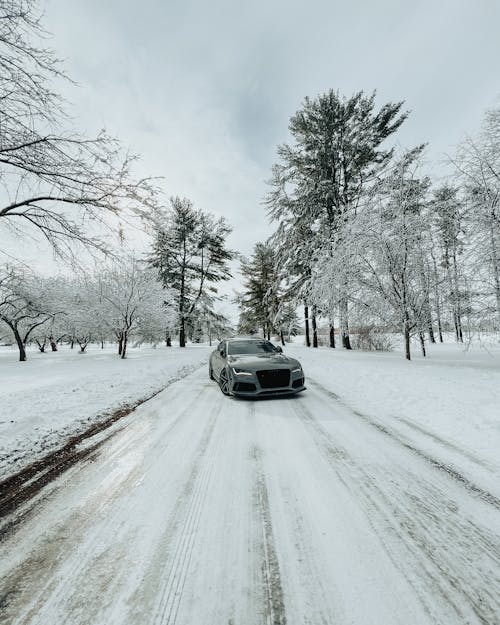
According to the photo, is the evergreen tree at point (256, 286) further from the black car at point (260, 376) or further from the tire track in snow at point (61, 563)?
the tire track in snow at point (61, 563)

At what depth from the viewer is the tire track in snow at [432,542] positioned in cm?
159

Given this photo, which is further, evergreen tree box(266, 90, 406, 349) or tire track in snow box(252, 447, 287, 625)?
evergreen tree box(266, 90, 406, 349)

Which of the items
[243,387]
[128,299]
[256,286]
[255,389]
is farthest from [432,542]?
[256,286]

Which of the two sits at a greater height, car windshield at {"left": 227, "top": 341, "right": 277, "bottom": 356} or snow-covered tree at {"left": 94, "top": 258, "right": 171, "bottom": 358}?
snow-covered tree at {"left": 94, "top": 258, "right": 171, "bottom": 358}

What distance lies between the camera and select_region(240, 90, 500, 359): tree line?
27.7ft

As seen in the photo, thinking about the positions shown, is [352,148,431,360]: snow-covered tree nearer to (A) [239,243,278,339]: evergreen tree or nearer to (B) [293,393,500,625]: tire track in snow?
(B) [293,393,500,625]: tire track in snow

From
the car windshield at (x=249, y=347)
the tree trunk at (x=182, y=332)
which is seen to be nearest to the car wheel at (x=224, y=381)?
the car windshield at (x=249, y=347)

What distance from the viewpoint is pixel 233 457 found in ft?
11.4

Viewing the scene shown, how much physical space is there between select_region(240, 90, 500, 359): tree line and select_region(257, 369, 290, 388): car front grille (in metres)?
6.66

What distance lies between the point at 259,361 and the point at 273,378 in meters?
0.61

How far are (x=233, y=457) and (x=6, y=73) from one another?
595 centimetres

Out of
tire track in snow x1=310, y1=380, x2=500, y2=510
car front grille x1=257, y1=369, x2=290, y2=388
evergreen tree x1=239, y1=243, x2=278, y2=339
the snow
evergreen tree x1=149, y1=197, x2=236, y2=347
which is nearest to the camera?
tire track in snow x1=310, y1=380, x2=500, y2=510

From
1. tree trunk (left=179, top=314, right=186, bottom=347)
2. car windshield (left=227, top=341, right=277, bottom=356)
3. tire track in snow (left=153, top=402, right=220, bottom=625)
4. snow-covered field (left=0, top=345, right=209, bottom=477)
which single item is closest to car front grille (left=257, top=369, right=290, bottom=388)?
car windshield (left=227, top=341, right=277, bottom=356)

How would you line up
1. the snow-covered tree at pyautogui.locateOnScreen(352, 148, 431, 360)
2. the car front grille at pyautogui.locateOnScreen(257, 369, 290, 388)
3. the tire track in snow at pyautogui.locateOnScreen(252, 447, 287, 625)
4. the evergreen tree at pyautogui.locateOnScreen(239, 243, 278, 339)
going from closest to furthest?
1. the tire track in snow at pyautogui.locateOnScreen(252, 447, 287, 625)
2. the car front grille at pyautogui.locateOnScreen(257, 369, 290, 388)
3. the snow-covered tree at pyautogui.locateOnScreen(352, 148, 431, 360)
4. the evergreen tree at pyautogui.locateOnScreen(239, 243, 278, 339)
